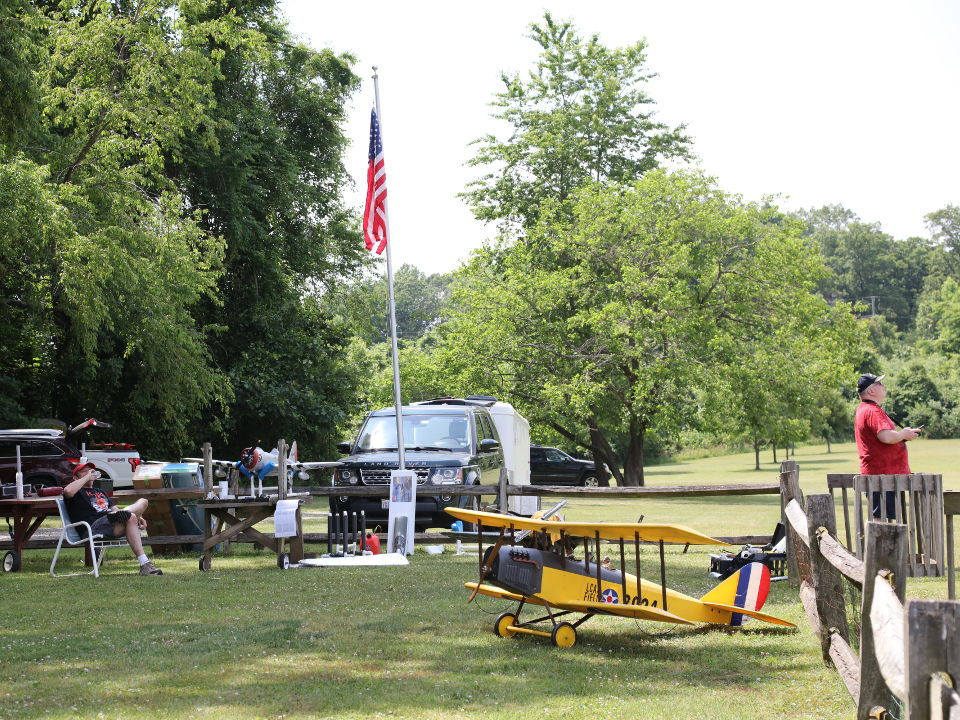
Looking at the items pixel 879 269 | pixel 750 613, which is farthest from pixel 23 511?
pixel 879 269

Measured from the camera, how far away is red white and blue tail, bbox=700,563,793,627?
800 centimetres

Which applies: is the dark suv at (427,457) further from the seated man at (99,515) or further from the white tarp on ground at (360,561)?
the seated man at (99,515)

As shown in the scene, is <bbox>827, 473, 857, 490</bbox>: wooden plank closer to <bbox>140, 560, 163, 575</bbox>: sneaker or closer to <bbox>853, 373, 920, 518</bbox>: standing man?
<bbox>853, 373, 920, 518</bbox>: standing man

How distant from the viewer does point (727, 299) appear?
108ft

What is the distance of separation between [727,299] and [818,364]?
152 inches

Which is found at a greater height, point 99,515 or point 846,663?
point 99,515

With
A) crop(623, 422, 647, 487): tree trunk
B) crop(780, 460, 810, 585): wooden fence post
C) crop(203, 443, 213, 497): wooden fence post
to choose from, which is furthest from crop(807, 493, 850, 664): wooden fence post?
crop(623, 422, 647, 487): tree trunk

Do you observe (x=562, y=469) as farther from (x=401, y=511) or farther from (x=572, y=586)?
(x=572, y=586)

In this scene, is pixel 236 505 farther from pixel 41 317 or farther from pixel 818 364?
pixel 818 364

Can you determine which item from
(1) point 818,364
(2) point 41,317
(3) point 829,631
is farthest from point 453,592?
(1) point 818,364

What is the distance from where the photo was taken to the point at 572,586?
7988 mm

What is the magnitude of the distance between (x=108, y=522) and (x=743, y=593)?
783 cm

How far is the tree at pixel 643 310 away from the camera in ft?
102

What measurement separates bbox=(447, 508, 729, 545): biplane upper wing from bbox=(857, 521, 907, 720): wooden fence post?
2.68 m
